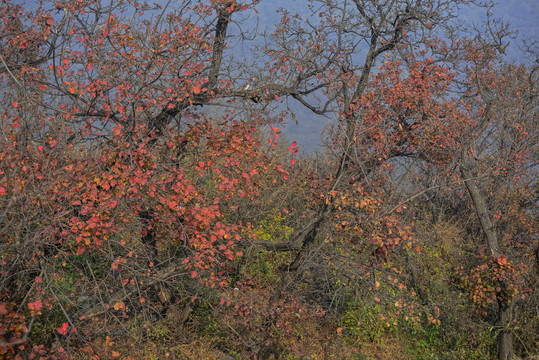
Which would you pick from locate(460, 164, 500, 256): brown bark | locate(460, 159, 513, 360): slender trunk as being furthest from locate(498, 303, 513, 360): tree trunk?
locate(460, 164, 500, 256): brown bark

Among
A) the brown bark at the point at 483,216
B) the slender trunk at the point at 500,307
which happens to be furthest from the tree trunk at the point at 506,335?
the brown bark at the point at 483,216

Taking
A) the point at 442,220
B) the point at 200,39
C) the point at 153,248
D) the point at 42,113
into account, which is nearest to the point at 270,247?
the point at 153,248

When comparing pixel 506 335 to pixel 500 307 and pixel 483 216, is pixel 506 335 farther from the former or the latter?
pixel 483 216

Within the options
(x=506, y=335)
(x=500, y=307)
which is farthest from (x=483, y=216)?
(x=506, y=335)

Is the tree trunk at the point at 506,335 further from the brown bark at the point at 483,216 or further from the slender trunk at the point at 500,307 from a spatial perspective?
the brown bark at the point at 483,216

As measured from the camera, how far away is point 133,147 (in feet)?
22.0

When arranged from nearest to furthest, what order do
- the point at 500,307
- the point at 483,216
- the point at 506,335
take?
the point at 506,335 → the point at 500,307 → the point at 483,216

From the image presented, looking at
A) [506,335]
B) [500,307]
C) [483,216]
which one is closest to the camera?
[506,335]

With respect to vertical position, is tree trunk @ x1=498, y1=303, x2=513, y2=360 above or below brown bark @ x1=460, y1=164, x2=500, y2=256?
below

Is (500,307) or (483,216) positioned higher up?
(483,216)

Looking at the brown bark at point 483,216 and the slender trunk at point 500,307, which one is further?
the brown bark at point 483,216

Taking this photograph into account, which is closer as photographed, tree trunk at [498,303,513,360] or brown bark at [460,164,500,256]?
tree trunk at [498,303,513,360]

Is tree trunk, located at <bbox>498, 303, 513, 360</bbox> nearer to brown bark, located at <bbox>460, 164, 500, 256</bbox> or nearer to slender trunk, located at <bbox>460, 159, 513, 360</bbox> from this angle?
slender trunk, located at <bbox>460, 159, 513, 360</bbox>

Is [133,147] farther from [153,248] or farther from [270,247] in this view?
[270,247]
